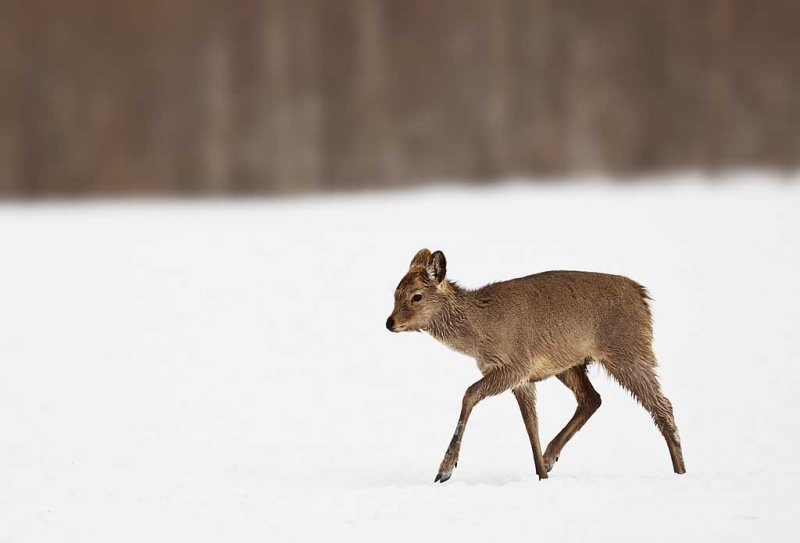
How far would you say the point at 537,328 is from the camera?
970 cm

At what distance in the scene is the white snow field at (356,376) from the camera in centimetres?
807

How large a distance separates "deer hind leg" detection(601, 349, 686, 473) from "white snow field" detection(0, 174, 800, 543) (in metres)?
0.45

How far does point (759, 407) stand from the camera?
12391mm

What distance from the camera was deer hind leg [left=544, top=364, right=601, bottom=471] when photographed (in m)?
10.2

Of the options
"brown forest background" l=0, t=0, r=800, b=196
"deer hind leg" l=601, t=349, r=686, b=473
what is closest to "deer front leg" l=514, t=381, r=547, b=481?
"deer hind leg" l=601, t=349, r=686, b=473

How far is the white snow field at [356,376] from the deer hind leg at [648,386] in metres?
0.45

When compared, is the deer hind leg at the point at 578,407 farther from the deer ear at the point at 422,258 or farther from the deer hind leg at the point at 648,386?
the deer ear at the point at 422,258

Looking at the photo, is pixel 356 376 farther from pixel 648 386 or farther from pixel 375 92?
pixel 375 92

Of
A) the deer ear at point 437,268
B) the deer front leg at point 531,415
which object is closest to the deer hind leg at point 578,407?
the deer front leg at point 531,415

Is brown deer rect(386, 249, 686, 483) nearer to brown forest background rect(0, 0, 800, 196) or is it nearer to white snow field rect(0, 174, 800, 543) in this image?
white snow field rect(0, 174, 800, 543)

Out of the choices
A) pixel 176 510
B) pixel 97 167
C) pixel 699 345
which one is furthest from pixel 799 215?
pixel 176 510

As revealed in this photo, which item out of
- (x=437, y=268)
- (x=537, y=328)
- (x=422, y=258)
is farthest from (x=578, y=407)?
(x=422, y=258)

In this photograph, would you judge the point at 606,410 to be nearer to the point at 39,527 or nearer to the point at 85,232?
the point at 39,527

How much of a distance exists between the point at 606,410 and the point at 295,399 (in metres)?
3.52
